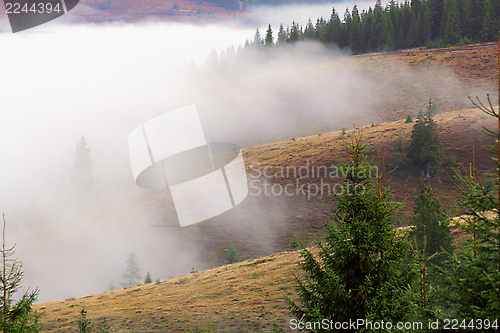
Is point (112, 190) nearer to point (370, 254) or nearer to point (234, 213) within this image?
point (234, 213)

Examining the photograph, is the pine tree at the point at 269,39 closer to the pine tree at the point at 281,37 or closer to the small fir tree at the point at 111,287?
the pine tree at the point at 281,37

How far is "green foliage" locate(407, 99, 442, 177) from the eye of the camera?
42.1 meters

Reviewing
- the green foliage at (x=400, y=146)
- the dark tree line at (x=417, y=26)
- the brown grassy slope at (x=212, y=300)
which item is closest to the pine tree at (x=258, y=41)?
the dark tree line at (x=417, y=26)

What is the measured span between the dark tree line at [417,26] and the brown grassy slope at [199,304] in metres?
105

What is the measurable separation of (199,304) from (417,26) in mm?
116362

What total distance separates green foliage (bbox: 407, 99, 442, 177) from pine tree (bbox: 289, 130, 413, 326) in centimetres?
3936

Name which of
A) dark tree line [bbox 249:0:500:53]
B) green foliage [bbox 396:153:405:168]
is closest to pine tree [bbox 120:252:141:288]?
green foliage [bbox 396:153:405:168]

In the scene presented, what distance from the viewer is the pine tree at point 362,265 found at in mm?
6820

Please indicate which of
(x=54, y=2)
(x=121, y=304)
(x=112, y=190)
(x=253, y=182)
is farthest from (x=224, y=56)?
(x=121, y=304)

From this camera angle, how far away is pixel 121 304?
82.2 ft

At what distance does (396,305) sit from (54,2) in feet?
125

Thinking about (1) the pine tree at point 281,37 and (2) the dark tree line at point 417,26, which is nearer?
(2) the dark tree line at point 417,26

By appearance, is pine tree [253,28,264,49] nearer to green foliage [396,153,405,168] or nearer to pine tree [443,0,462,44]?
pine tree [443,0,462,44]

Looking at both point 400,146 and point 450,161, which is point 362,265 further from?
point 400,146
